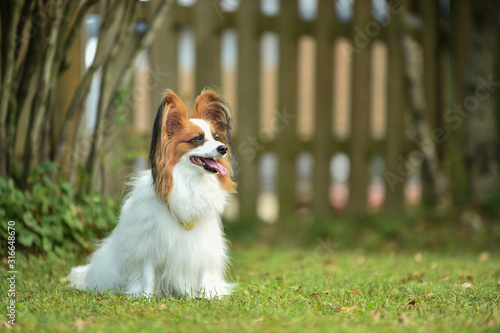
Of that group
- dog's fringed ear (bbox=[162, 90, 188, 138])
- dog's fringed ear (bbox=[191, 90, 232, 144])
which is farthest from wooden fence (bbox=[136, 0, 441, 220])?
dog's fringed ear (bbox=[162, 90, 188, 138])

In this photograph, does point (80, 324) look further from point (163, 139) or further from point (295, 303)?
point (295, 303)

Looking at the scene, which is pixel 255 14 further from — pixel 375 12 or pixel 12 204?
pixel 12 204

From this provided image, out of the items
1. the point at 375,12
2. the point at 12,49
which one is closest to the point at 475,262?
the point at 375,12

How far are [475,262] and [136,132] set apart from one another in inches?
145

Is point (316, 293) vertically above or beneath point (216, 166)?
beneath

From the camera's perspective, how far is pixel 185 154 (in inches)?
138

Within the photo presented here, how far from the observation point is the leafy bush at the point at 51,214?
4.62 meters

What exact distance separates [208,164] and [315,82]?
427 cm

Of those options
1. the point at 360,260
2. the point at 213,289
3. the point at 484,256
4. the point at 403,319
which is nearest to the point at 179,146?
the point at 213,289

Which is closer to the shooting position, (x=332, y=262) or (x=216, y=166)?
(x=216, y=166)

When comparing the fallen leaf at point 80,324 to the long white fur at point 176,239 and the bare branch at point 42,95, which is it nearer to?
the long white fur at point 176,239

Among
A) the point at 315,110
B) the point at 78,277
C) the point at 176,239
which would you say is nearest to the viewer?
the point at 176,239

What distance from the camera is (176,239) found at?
11.7 ft

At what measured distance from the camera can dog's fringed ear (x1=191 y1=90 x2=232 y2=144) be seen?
3.67m
